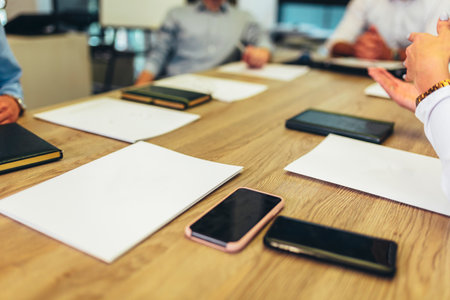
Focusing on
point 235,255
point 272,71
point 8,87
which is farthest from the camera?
point 272,71

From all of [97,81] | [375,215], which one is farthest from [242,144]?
[97,81]

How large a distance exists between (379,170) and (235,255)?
37cm

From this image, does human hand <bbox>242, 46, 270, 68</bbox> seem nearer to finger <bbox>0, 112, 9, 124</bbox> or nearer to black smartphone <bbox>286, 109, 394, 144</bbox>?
black smartphone <bbox>286, 109, 394, 144</bbox>

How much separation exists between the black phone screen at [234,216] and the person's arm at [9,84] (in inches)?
23.4

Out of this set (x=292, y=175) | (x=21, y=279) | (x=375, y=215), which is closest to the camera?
(x=21, y=279)

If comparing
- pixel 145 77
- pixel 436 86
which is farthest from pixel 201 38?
pixel 436 86

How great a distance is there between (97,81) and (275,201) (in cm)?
396

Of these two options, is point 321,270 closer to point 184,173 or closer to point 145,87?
point 184,173

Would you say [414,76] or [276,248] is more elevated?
[414,76]

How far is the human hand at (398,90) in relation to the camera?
0.87 metres

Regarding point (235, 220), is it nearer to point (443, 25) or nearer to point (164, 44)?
point (443, 25)

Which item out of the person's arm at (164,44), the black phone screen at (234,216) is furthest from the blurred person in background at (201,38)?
the black phone screen at (234,216)

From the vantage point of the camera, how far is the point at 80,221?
484 millimetres

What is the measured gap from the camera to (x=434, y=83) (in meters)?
0.62
